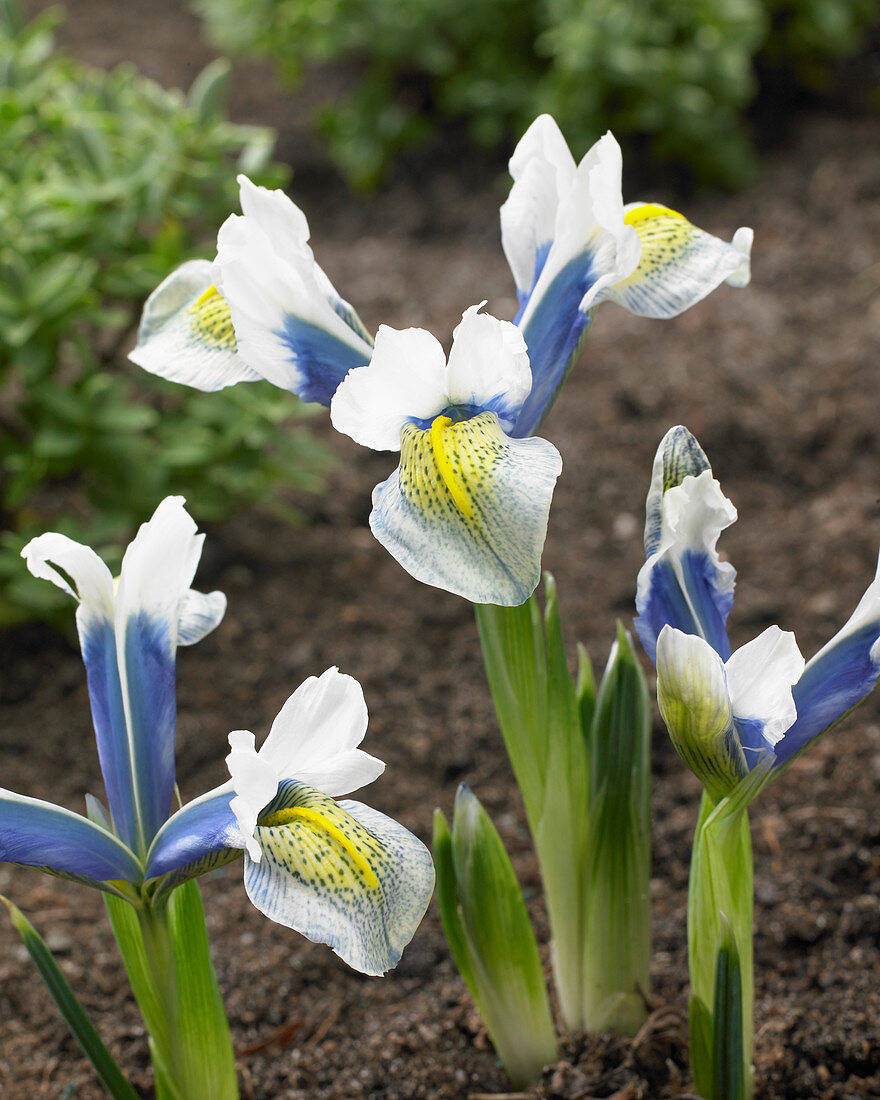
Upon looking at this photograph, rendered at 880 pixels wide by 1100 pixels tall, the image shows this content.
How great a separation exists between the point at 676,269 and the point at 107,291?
1.42 meters

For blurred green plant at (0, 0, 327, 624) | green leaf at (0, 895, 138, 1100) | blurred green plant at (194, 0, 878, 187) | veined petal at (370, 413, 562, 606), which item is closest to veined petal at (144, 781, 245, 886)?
green leaf at (0, 895, 138, 1100)

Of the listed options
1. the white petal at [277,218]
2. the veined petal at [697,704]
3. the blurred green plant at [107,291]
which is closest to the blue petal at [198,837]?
the veined petal at [697,704]

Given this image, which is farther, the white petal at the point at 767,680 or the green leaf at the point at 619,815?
the green leaf at the point at 619,815

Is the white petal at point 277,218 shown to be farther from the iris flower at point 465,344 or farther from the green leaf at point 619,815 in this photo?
the green leaf at point 619,815

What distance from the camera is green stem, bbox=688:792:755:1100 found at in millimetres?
1061

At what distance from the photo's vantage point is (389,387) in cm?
92

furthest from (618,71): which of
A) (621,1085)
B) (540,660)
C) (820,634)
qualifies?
(621,1085)

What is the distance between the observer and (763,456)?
2.63 m

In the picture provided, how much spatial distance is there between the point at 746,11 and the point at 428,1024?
2942 mm

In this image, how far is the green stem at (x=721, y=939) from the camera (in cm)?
106

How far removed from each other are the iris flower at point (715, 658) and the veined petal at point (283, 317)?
33 centimetres

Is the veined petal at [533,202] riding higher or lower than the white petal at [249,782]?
higher

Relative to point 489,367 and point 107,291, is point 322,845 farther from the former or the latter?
point 107,291

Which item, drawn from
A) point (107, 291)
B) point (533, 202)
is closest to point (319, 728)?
point (533, 202)
